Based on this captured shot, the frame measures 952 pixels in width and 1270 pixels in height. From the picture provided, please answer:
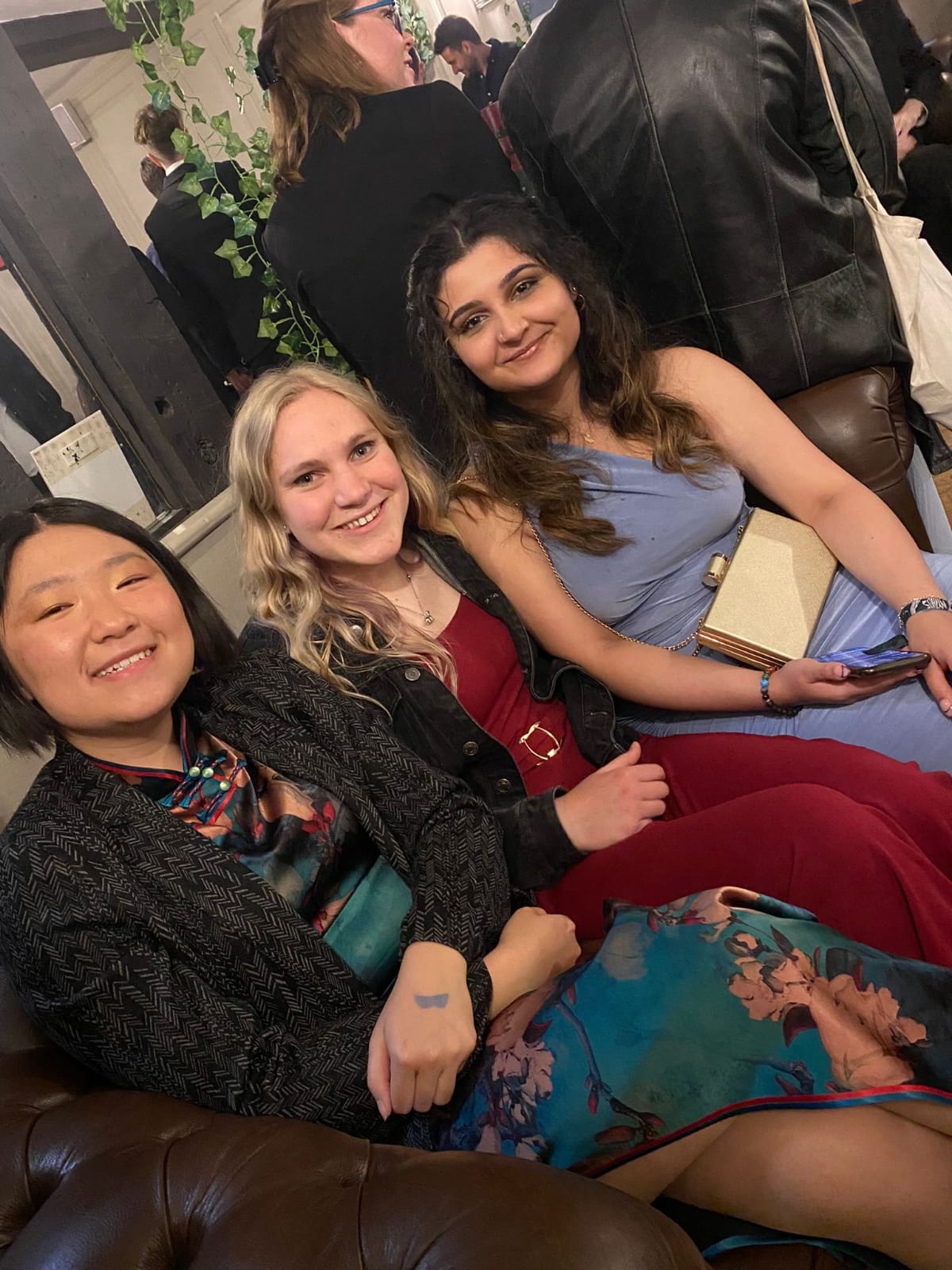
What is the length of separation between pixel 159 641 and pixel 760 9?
4.90 feet

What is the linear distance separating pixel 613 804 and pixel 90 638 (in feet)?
2.60

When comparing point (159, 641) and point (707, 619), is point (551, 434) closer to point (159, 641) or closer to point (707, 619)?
point (707, 619)

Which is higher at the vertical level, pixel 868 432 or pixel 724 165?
pixel 724 165

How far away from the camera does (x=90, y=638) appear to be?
1169mm

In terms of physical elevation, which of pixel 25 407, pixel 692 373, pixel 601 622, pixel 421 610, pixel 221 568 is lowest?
pixel 601 622

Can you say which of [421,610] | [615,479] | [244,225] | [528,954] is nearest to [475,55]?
[244,225]

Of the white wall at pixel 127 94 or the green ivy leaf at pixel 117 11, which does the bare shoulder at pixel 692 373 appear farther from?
the green ivy leaf at pixel 117 11

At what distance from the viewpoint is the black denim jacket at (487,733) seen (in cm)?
145

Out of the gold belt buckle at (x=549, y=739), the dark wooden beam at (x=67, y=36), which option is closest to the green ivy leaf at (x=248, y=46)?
the dark wooden beam at (x=67, y=36)

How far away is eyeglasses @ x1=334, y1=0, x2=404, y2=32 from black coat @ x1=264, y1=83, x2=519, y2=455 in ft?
0.54

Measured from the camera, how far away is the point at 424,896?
1252 millimetres

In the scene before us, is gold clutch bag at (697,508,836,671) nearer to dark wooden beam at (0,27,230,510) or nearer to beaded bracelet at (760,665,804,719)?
beaded bracelet at (760,665,804,719)

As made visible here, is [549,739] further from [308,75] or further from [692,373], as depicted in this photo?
[308,75]

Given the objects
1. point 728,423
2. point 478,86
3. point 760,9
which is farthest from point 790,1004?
point 478,86
